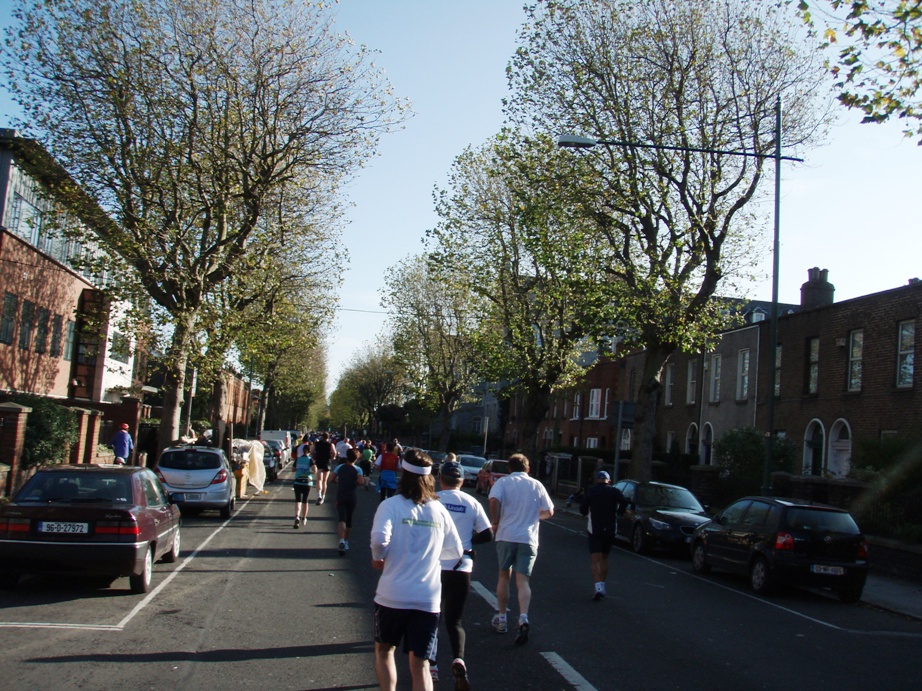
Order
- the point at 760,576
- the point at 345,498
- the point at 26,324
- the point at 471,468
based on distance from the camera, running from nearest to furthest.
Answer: the point at 760,576 < the point at 345,498 < the point at 26,324 < the point at 471,468

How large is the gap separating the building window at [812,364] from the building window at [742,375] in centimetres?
444

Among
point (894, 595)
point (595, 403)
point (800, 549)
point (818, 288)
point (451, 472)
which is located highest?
point (818, 288)

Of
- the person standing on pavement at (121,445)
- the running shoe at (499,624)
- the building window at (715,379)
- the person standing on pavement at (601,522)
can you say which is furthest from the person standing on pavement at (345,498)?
the building window at (715,379)

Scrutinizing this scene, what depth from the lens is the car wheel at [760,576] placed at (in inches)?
536

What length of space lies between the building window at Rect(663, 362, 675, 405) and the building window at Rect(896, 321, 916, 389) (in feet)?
55.7

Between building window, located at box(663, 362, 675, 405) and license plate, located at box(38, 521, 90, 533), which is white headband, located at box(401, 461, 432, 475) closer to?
license plate, located at box(38, 521, 90, 533)

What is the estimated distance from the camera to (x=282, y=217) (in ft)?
88.7

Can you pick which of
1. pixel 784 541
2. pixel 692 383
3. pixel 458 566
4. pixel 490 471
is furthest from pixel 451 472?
pixel 692 383

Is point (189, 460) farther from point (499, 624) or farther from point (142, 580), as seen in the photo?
point (499, 624)

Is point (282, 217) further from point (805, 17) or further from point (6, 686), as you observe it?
point (6, 686)

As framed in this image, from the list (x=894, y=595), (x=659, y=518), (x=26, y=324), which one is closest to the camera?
(x=894, y=595)

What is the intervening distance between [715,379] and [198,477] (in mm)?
24021

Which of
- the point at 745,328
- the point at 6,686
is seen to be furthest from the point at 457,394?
the point at 6,686

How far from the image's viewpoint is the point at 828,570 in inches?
530
